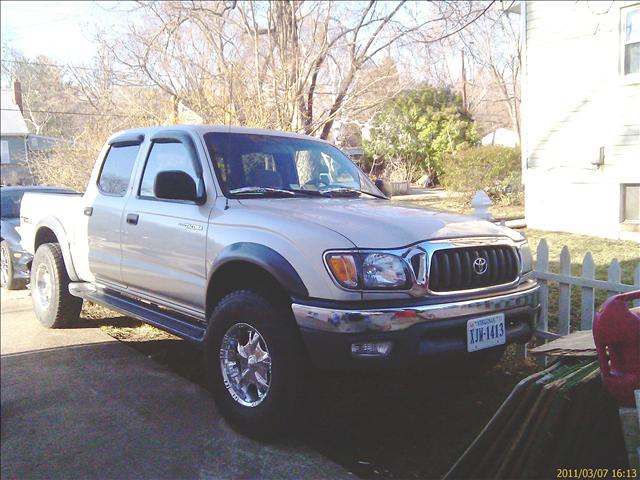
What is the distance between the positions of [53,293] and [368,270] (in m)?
4.16

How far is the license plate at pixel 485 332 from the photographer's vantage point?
3.38 meters

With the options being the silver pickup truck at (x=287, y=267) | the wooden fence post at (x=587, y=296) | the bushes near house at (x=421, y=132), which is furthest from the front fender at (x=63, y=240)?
the bushes near house at (x=421, y=132)

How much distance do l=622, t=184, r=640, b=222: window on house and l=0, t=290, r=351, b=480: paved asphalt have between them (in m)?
2.91

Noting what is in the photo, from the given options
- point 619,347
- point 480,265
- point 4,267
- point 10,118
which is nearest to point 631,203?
point 480,265

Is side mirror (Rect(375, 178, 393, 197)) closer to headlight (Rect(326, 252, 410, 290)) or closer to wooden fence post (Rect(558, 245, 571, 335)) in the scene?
wooden fence post (Rect(558, 245, 571, 335))

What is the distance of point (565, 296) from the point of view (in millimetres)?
4621

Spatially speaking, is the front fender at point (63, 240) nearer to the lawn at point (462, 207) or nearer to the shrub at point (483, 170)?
the lawn at point (462, 207)

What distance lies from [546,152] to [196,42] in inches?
327

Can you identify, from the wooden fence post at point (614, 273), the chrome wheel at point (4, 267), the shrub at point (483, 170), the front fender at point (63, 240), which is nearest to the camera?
the wooden fence post at point (614, 273)

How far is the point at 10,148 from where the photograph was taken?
1585 inches

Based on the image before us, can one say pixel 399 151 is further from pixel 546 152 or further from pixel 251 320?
pixel 251 320

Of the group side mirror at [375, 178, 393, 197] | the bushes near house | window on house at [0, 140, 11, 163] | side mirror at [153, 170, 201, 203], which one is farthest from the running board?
window on house at [0, 140, 11, 163]

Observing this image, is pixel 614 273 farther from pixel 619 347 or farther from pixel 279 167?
pixel 279 167

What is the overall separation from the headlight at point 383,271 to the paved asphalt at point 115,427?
1.06 meters
